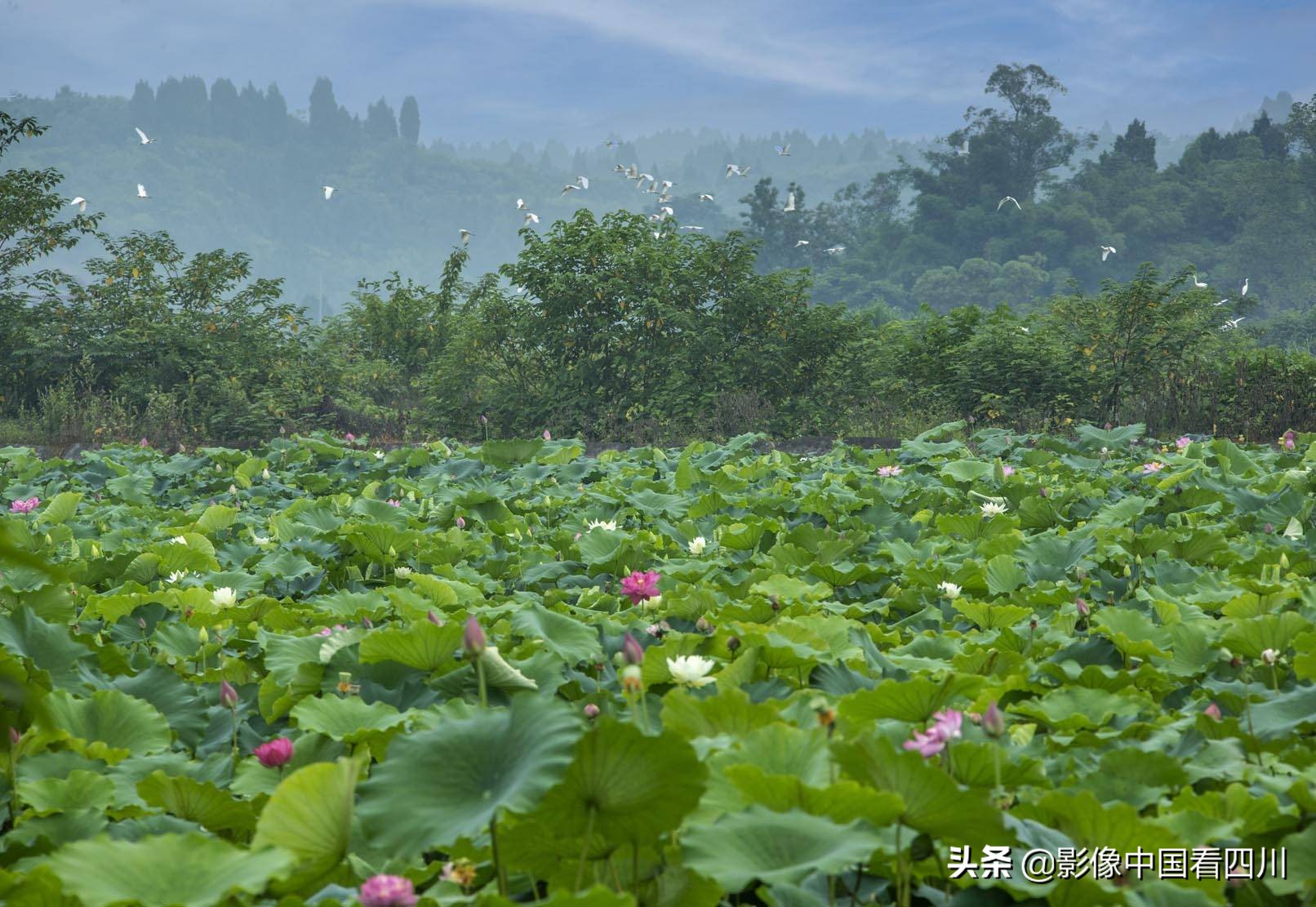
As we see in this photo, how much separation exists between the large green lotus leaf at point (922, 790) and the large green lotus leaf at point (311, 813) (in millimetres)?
591

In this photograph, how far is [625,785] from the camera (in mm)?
1164

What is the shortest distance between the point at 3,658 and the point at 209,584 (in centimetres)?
133

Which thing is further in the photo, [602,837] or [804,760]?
[804,760]

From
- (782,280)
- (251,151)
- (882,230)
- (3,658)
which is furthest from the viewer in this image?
(251,151)

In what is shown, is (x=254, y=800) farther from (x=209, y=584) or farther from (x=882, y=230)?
(x=882, y=230)

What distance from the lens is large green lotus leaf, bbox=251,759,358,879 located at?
1.24 metres

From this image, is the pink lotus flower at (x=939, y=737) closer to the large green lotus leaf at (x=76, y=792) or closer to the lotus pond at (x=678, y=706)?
the lotus pond at (x=678, y=706)

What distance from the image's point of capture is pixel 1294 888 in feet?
4.10

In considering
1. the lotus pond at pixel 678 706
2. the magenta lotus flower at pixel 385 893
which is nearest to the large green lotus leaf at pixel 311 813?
the lotus pond at pixel 678 706

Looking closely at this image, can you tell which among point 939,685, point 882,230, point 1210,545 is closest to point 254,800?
point 939,685

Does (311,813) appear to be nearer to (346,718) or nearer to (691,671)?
(346,718)

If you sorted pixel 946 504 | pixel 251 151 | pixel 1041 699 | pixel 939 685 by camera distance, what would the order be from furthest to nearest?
pixel 251 151 → pixel 946 504 → pixel 1041 699 → pixel 939 685

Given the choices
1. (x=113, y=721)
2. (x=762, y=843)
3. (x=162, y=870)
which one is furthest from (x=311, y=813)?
(x=113, y=721)

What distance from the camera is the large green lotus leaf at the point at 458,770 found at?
117 cm
